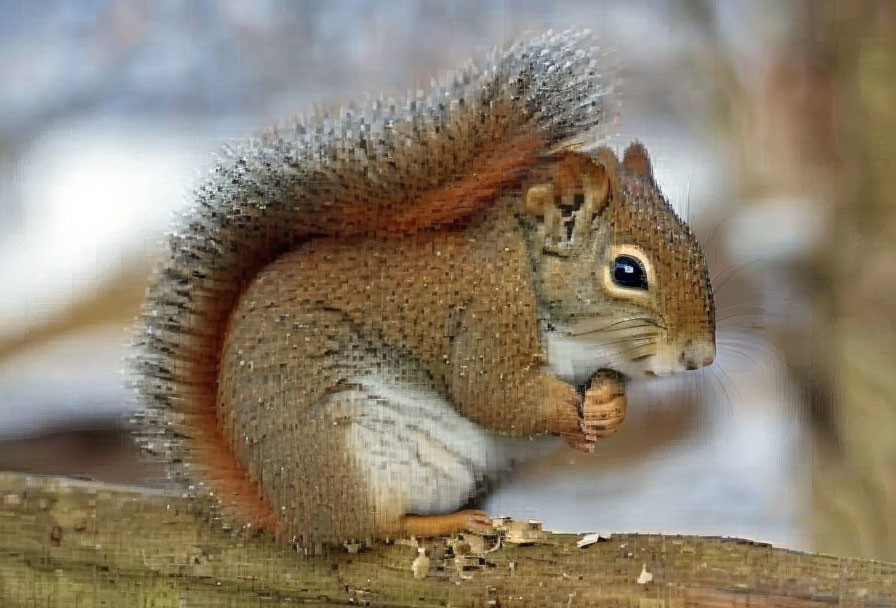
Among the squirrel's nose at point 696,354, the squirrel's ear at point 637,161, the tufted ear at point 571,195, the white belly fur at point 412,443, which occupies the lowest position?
the white belly fur at point 412,443

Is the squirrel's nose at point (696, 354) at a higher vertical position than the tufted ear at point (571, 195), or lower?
lower

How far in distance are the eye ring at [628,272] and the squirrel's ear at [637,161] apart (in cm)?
7

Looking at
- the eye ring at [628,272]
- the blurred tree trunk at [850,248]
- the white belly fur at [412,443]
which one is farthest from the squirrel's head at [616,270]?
the blurred tree trunk at [850,248]

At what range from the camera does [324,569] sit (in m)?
0.71

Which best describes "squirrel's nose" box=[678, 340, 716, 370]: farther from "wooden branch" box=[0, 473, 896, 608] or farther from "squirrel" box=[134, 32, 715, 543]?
"wooden branch" box=[0, 473, 896, 608]

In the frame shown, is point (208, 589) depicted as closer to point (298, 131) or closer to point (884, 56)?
point (298, 131)

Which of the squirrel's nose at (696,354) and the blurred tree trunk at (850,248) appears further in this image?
the blurred tree trunk at (850,248)

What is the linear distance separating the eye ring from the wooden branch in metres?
0.24

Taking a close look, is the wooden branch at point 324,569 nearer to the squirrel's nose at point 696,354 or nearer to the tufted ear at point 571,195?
the squirrel's nose at point 696,354

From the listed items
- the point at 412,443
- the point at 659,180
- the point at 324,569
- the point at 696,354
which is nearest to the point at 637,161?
the point at 659,180

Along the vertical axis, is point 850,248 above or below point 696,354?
above

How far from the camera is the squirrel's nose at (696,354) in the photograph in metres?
0.59

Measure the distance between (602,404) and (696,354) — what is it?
82 mm

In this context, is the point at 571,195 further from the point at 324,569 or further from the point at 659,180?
the point at 324,569
